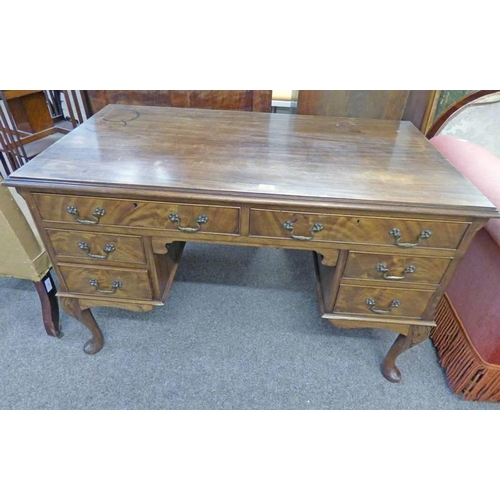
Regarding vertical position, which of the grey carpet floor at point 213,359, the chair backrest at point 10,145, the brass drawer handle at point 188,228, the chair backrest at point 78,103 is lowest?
the grey carpet floor at point 213,359

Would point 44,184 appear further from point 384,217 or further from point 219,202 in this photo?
point 384,217

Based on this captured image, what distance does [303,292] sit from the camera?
65.2 inches

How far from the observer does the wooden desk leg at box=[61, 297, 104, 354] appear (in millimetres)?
1167

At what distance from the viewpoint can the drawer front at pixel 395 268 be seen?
0.94m

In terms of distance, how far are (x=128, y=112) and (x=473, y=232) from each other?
49.8 inches

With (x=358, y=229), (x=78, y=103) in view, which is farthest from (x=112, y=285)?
(x=78, y=103)

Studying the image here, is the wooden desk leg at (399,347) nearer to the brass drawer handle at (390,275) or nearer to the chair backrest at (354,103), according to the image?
the brass drawer handle at (390,275)

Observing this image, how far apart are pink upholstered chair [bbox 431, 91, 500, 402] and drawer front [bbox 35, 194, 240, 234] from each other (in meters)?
0.80

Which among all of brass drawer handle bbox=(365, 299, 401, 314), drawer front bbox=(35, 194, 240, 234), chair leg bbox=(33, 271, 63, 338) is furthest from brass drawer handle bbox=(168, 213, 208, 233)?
chair leg bbox=(33, 271, 63, 338)

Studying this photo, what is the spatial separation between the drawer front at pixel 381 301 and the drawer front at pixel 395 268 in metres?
0.05

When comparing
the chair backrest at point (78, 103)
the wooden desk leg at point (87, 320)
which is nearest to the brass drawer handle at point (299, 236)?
the wooden desk leg at point (87, 320)

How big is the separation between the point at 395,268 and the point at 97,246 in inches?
35.0

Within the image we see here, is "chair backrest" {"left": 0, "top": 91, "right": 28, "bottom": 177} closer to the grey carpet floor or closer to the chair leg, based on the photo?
the grey carpet floor

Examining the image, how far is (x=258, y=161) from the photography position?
3.30 feet
